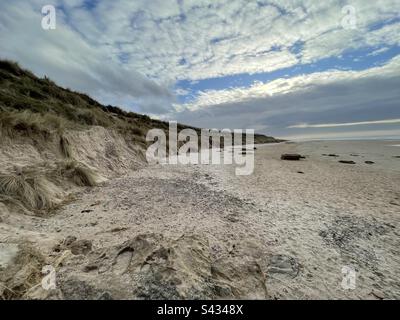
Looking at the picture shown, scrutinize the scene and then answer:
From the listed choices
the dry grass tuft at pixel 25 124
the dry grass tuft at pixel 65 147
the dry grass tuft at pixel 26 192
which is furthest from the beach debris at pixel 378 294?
the dry grass tuft at pixel 25 124

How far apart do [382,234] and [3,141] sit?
32.2 ft

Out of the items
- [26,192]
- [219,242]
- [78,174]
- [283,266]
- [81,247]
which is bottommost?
[283,266]

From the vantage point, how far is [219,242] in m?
3.97

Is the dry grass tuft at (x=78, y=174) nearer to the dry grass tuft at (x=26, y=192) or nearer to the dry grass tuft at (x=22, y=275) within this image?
the dry grass tuft at (x=26, y=192)

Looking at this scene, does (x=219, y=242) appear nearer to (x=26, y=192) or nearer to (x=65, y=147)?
(x=26, y=192)

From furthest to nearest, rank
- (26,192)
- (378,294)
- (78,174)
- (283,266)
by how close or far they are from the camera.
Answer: (78,174)
(26,192)
(283,266)
(378,294)

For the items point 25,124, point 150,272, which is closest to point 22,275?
point 150,272

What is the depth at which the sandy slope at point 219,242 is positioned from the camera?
9.18 feet

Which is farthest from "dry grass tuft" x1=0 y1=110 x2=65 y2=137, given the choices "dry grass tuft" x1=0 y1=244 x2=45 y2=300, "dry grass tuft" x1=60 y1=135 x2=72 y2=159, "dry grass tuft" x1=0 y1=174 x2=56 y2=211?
"dry grass tuft" x1=0 y1=244 x2=45 y2=300

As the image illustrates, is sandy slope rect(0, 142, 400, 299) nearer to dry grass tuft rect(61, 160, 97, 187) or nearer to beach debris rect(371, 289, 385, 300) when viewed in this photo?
beach debris rect(371, 289, 385, 300)

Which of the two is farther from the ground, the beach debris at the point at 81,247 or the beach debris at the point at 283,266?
the beach debris at the point at 81,247
